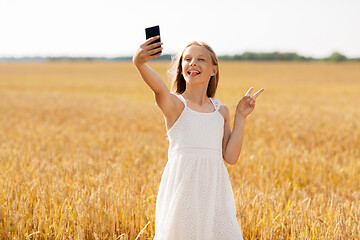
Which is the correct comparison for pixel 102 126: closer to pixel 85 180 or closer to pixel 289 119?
pixel 289 119

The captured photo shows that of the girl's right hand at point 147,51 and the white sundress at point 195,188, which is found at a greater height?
the girl's right hand at point 147,51

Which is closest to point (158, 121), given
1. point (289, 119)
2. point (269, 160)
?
point (289, 119)

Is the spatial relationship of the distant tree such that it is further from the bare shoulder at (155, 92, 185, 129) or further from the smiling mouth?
the bare shoulder at (155, 92, 185, 129)

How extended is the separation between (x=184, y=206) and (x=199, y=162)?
266mm

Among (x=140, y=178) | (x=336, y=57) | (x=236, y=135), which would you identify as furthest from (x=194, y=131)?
(x=336, y=57)

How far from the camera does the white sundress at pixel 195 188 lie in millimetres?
2316

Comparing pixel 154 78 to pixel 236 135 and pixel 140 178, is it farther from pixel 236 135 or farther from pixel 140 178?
pixel 140 178

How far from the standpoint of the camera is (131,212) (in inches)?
Result: 130

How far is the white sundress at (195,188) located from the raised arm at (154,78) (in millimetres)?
79

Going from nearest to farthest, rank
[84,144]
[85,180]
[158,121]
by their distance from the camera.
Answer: [85,180], [84,144], [158,121]

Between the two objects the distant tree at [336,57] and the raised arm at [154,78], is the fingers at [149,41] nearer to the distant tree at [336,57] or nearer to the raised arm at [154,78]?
the raised arm at [154,78]

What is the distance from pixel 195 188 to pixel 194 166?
0.41 ft

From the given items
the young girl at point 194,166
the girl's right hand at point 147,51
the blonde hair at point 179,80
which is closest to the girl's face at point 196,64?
the young girl at point 194,166

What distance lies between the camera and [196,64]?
248 cm
